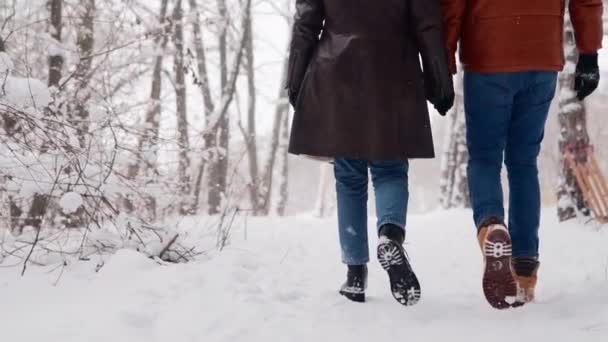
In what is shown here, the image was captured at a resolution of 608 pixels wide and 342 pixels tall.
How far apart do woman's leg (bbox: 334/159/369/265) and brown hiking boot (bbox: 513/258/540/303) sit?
72 cm

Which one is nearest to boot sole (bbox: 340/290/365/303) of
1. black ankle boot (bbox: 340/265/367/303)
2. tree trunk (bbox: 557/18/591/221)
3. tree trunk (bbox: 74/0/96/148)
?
black ankle boot (bbox: 340/265/367/303)

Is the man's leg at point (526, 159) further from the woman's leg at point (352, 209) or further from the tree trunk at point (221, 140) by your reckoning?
the tree trunk at point (221, 140)

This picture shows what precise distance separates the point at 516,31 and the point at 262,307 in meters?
1.70

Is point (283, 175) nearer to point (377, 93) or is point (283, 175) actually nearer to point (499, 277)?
point (377, 93)

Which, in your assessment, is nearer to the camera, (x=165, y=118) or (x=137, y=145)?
(x=137, y=145)

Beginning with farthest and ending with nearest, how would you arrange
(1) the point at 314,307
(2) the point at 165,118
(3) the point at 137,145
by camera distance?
1. (2) the point at 165,118
2. (3) the point at 137,145
3. (1) the point at 314,307

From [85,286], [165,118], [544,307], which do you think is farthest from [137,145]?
[165,118]

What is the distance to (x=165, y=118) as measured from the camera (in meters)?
12.0

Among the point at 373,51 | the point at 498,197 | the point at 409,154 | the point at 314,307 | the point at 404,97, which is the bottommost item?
the point at 314,307

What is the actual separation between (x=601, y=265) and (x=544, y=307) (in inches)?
51.1

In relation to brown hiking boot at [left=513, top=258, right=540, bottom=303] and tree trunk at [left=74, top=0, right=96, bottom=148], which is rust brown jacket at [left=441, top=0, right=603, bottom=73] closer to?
brown hiking boot at [left=513, top=258, right=540, bottom=303]

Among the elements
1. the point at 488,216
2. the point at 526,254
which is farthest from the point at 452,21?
the point at 526,254

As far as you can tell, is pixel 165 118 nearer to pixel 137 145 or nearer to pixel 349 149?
pixel 137 145

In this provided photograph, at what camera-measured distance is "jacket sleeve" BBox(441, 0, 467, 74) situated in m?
2.78
